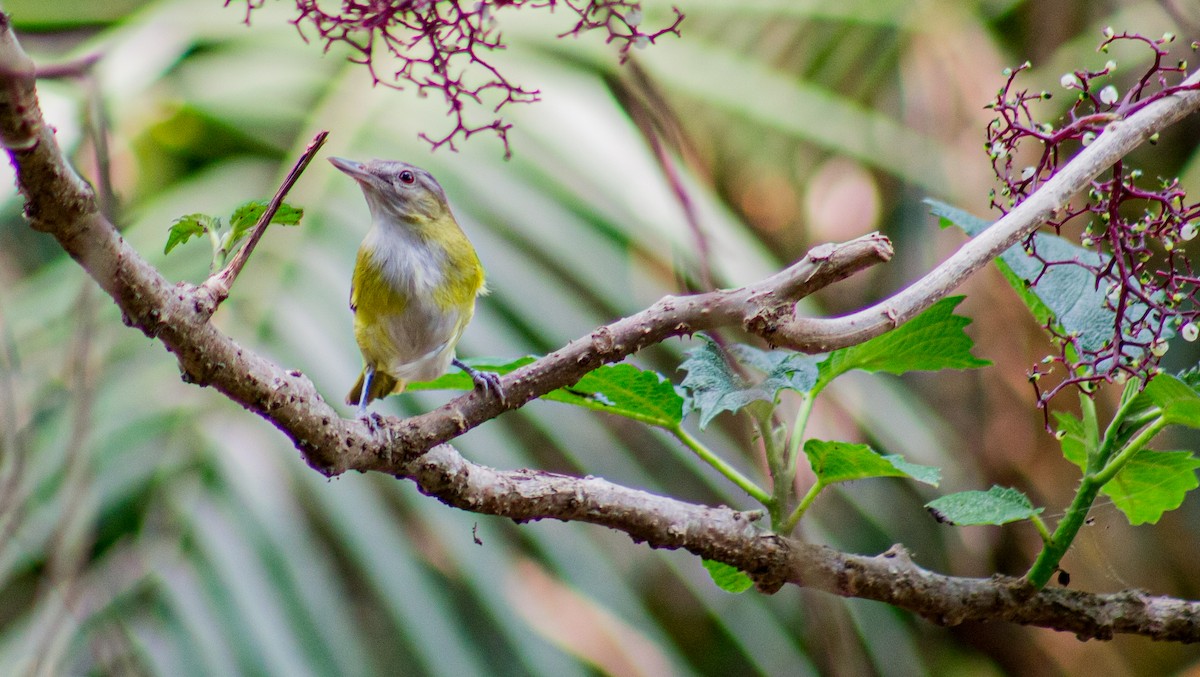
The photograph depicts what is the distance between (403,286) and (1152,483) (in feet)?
4.08

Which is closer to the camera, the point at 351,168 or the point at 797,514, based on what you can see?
the point at 797,514

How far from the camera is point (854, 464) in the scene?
959 millimetres

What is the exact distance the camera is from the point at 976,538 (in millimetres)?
3010

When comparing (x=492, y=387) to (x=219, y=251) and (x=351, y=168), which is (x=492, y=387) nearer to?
(x=219, y=251)

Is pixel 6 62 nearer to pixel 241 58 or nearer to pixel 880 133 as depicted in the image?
pixel 241 58

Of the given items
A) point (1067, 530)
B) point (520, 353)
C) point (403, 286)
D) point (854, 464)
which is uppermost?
point (403, 286)

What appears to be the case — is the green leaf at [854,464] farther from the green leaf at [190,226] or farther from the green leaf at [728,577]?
the green leaf at [190,226]

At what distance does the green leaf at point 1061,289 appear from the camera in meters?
1.01

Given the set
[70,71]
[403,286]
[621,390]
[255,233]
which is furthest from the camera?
[403,286]

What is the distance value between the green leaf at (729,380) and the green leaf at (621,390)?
0.02 m

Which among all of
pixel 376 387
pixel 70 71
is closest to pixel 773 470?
pixel 70 71

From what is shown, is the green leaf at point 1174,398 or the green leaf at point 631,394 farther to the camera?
the green leaf at point 631,394

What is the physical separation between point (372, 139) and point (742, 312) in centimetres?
171

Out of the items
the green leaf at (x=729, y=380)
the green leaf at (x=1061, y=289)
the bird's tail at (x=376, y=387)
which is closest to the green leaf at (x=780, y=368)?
the green leaf at (x=729, y=380)
